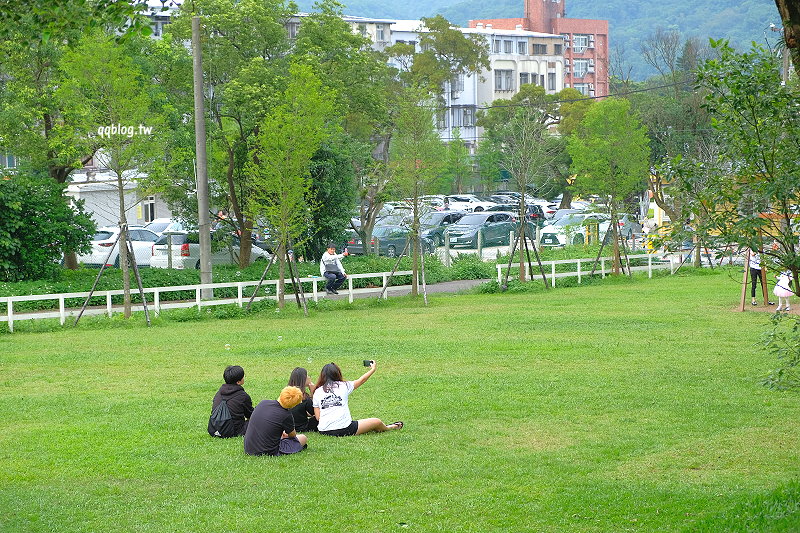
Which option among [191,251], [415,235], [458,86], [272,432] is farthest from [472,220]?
[458,86]

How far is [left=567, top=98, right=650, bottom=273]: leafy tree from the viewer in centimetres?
3369

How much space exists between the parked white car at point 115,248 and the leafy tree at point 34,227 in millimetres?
5269

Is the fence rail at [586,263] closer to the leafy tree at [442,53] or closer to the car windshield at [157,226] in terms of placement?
the car windshield at [157,226]

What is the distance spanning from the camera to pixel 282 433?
1066cm

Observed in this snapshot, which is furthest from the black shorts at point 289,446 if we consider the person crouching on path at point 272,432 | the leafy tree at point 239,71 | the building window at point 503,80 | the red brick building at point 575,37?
the red brick building at point 575,37

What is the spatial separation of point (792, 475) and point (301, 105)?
723 inches

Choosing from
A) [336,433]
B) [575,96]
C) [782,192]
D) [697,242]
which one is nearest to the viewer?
[782,192]

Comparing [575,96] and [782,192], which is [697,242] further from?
[575,96]

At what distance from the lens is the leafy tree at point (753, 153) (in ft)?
27.7

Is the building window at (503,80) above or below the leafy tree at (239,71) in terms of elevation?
above

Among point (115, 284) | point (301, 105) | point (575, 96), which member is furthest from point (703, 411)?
point (575, 96)

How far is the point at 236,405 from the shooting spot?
453 inches

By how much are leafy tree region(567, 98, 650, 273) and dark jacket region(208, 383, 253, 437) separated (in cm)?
2353
